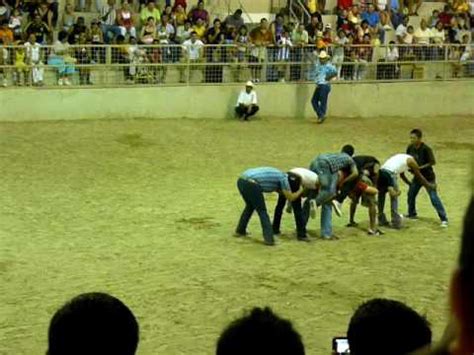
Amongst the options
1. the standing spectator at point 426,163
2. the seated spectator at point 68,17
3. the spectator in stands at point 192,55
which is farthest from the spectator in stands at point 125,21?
the standing spectator at point 426,163

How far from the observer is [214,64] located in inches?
859

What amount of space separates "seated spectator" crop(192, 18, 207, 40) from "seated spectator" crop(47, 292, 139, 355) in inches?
800

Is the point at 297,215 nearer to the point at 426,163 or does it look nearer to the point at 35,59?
the point at 426,163

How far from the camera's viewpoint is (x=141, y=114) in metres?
21.3

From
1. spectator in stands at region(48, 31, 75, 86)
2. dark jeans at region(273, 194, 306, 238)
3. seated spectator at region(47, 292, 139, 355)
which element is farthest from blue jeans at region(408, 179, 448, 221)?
seated spectator at region(47, 292, 139, 355)

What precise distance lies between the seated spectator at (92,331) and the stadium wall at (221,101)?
17.9 meters

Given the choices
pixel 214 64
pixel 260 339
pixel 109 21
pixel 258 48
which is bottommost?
pixel 214 64

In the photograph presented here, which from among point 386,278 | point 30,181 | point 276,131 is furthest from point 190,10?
point 386,278

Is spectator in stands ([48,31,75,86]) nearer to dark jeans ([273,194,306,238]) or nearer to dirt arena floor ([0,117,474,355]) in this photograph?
dirt arena floor ([0,117,474,355])

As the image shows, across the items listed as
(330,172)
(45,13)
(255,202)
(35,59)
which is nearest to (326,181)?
(330,172)

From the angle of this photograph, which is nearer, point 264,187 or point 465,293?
point 465,293

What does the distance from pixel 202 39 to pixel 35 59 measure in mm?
4444

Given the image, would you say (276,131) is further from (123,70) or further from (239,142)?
(123,70)

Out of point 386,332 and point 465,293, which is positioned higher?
point 465,293
